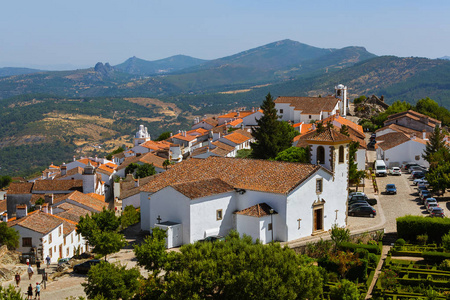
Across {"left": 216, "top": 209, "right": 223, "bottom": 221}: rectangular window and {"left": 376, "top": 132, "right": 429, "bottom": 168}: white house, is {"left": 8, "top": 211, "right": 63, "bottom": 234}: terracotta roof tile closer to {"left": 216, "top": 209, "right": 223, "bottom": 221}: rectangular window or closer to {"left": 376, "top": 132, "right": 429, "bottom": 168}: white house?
{"left": 216, "top": 209, "right": 223, "bottom": 221}: rectangular window

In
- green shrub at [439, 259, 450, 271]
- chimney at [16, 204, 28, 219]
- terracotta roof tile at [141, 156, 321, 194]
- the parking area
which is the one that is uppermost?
terracotta roof tile at [141, 156, 321, 194]

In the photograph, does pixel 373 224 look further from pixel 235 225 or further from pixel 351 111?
pixel 351 111

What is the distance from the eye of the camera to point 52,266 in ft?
120

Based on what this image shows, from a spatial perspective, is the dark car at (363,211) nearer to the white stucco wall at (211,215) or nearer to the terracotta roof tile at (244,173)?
the terracotta roof tile at (244,173)

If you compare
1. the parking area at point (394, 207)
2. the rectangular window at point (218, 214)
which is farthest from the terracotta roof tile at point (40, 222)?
the parking area at point (394, 207)

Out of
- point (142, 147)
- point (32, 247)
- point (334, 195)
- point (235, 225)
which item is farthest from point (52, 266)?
point (142, 147)

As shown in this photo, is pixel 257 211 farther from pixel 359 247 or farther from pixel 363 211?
pixel 363 211

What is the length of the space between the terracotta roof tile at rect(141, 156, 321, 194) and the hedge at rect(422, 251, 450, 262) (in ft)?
28.8

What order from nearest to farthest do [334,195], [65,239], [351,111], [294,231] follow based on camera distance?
[294,231]
[334,195]
[65,239]
[351,111]

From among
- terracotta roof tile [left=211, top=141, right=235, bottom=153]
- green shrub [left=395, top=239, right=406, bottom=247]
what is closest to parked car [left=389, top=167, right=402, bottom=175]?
terracotta roof tile [left=211, top=141, right=235, bottom=153]

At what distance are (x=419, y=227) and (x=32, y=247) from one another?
1111 inches

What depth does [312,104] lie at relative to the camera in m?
92.1

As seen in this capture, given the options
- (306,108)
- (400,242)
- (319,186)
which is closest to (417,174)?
(400,242)

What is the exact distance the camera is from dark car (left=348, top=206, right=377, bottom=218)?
43.2 metres
